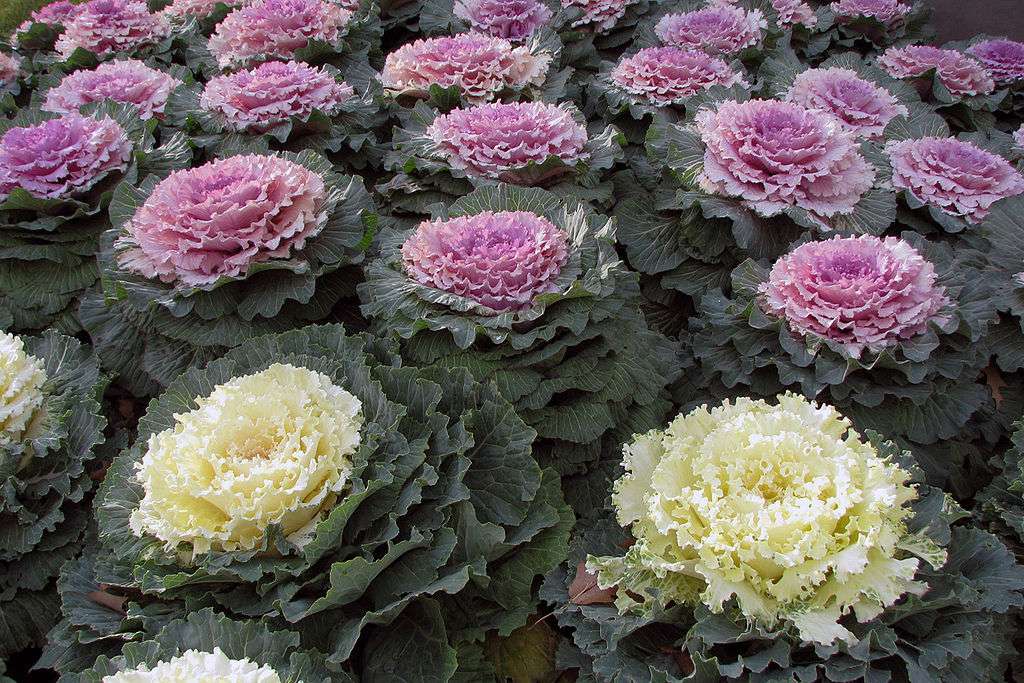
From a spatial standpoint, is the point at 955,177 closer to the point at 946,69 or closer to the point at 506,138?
the point at 946,69

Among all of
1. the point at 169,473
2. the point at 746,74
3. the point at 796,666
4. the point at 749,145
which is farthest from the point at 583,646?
the point at 746,74

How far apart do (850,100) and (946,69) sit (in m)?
1.06

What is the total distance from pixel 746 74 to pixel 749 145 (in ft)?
4.65

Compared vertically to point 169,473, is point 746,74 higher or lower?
lower

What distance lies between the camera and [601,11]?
4.71m

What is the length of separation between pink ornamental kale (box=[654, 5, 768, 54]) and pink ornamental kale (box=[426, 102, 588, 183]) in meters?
1.47

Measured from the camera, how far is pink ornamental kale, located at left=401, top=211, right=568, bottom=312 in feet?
7.82

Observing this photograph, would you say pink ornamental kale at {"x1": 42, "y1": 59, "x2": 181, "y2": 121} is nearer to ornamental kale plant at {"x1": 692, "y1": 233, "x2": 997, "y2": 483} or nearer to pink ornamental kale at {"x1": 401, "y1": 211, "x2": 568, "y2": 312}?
pink ornamental kale at {"x1": 401, "y1": 211, "x2": 568, "y2": 312}

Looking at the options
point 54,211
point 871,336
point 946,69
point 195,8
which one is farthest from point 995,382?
point 195,8

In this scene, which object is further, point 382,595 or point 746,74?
point 746,74

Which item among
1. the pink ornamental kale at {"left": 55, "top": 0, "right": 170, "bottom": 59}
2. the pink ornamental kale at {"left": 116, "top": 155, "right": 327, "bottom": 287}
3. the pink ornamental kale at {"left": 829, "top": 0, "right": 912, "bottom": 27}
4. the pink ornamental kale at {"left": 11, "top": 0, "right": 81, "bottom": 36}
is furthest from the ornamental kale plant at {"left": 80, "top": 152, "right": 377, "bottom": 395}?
the pink ornamental kale at {"left": 829, "top": 0, "right": 912, "bottom": 27}

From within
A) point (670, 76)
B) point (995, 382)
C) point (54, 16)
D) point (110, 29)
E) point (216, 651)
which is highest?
point (216, 651)

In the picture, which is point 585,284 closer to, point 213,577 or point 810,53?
point 213,577

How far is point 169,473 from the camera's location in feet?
6.06
